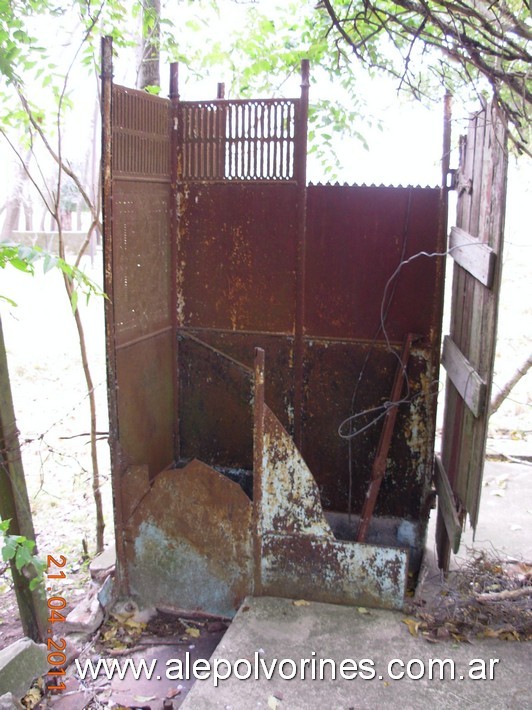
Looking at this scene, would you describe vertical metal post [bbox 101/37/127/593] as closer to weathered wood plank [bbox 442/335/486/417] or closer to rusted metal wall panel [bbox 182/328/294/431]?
rusted metal wall panel [bbox 182/328/294/431]

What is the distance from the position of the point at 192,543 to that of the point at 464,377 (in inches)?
73.8

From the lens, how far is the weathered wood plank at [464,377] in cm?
333

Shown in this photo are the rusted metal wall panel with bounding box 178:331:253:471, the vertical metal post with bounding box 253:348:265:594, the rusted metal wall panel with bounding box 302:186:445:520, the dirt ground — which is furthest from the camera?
the dirt ground

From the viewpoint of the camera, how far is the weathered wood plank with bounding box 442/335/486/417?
333cm

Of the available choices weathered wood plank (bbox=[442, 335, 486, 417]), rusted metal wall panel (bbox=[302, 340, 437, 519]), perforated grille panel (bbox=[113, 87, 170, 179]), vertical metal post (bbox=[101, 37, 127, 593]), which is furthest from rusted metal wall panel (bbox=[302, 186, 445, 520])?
vertical metal post (bbox=[101, 37, 127, 593])

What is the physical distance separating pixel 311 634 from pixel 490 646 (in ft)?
2.95

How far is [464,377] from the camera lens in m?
3.75

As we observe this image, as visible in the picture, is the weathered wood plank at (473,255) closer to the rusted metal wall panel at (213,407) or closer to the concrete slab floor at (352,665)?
the rusted metal wall panel at (213,407)

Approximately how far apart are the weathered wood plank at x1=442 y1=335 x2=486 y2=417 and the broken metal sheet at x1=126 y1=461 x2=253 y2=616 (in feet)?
4.47

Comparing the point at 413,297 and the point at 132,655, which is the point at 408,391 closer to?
the point at 413,297

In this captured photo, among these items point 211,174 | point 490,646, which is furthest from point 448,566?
point 211,174

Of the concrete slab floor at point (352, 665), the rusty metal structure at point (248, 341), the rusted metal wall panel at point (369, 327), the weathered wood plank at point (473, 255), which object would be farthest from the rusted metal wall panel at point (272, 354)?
the concrete slab floor at point (352, 665)

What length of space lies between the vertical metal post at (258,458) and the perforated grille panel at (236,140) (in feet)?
5.13

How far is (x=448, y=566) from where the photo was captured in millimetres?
4164
